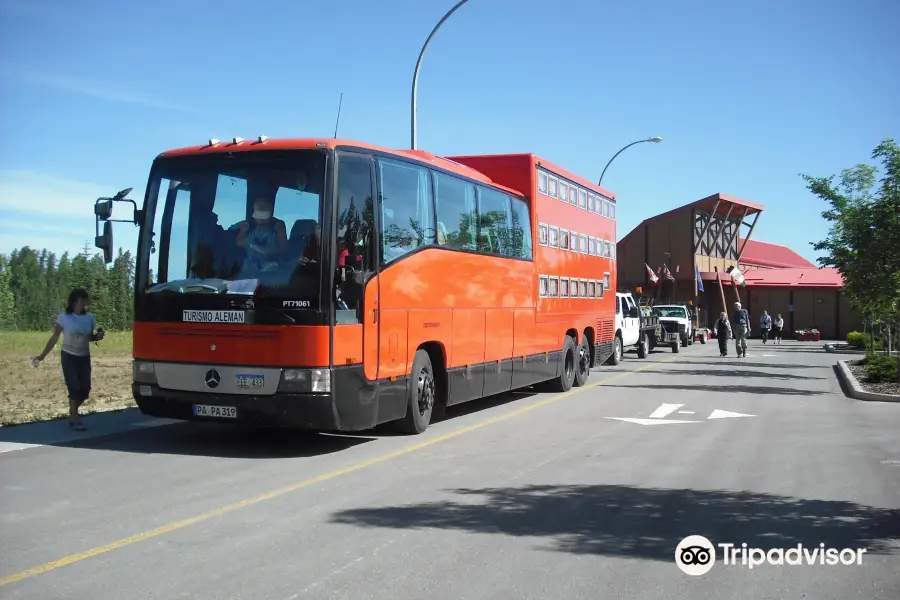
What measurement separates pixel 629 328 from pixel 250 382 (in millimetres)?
23681

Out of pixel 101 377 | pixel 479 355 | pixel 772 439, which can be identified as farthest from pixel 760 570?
pixel 101 377

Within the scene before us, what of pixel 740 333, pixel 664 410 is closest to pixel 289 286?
pixel 664 410

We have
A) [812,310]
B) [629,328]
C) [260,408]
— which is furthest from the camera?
[812,310]

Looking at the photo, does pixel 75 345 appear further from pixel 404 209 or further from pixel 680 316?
pixel 680 316

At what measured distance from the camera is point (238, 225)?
33.8 ft

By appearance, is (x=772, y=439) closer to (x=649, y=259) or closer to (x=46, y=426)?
(x=46, y=426)

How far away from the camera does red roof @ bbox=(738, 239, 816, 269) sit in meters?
77.9

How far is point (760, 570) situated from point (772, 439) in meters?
6.68

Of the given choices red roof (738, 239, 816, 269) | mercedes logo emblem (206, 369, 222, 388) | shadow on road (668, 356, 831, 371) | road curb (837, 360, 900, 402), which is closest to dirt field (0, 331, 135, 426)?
mercedes logo emblem (206, 369, 222, 388)

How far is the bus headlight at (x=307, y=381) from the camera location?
9.88 metres

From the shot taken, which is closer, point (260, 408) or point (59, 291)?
point (260, 408)

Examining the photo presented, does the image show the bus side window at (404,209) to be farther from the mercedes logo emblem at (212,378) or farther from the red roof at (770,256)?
the red roof at (770,256)

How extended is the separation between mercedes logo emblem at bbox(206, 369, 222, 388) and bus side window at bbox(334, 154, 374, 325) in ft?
4.75

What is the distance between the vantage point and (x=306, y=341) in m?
9.88
